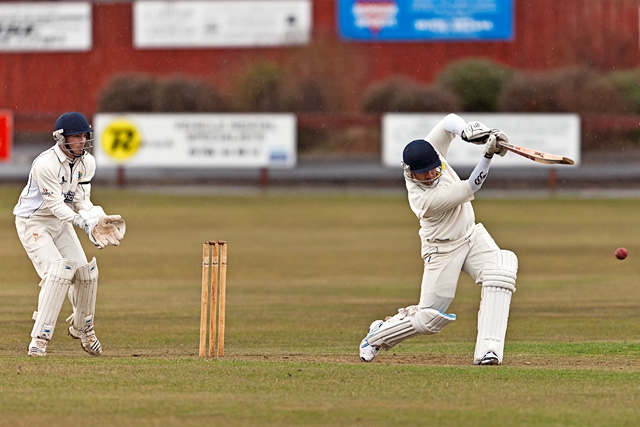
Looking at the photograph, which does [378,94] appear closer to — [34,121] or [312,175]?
[312,175]

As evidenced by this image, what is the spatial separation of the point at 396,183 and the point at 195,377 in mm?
25202

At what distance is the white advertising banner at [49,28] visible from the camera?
47.3 meters

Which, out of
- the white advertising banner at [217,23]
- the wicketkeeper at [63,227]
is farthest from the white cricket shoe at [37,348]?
the white advertising banner at [217,23]

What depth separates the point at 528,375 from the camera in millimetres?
9023

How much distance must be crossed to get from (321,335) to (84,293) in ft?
8.48

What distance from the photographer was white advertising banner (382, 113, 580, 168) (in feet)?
106

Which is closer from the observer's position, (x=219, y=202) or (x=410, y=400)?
(x=410, y=400)

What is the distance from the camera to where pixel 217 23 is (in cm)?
4828

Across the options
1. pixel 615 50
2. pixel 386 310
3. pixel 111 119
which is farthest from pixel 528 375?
pixel 615 50

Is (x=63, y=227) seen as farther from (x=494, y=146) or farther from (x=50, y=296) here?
(x=494, y=146)

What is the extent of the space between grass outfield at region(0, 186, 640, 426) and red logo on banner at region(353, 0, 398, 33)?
20939 millimetres

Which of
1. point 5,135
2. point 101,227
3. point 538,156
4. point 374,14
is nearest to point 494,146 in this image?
point 538,156

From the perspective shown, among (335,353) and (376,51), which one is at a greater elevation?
(376,51)

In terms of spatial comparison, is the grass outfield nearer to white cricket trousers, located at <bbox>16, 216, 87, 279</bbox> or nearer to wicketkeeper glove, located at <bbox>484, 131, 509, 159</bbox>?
white cricket trousers, located at <bbox>16, 216, 87, 279</bbox>
